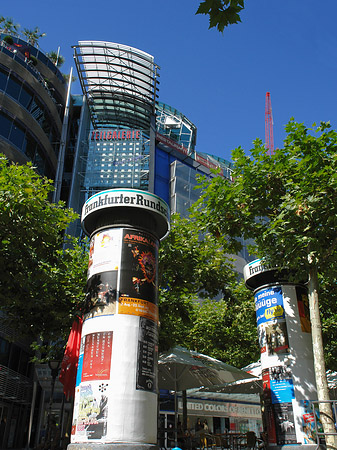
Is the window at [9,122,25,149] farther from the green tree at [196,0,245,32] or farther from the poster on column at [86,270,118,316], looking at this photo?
the green tree at [196,0,245,32]

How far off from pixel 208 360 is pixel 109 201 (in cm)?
686

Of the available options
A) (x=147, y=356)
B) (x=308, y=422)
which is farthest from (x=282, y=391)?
(x=147, y=356)

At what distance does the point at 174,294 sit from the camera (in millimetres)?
15211

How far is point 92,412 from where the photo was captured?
24.7 ft

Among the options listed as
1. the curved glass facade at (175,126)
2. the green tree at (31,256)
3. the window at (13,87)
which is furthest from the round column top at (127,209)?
the curved glass facade at (175,126)

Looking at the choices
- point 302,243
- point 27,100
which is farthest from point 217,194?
point 27,100

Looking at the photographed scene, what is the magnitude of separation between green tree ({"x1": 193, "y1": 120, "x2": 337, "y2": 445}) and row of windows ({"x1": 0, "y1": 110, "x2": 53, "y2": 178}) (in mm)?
21940

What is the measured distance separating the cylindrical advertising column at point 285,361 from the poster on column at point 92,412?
16.3 ft

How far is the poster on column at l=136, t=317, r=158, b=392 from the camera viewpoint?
7898mm

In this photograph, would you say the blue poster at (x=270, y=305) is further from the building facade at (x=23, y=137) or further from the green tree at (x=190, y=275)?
the building facade at (x=23, y=137)

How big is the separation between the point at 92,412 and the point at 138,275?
2763 millimetres

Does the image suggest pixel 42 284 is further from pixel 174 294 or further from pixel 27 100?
pixel 27 100

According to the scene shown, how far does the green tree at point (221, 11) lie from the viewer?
166 inches

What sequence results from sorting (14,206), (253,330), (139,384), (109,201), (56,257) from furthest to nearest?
(253,330), (56,257), (14,206), (109,201), (139,384)
